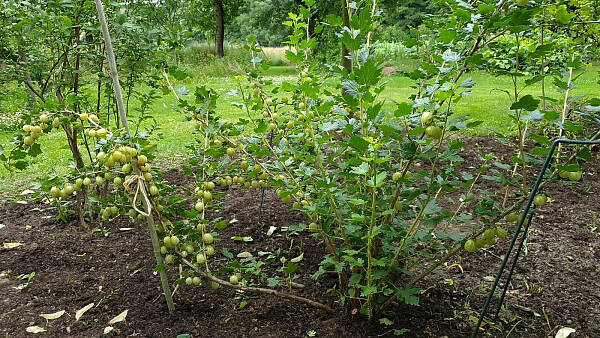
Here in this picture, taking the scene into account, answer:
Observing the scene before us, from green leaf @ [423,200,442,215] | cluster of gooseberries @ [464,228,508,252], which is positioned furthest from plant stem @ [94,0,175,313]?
cluster of gooseberries @ [464,228,508,252]

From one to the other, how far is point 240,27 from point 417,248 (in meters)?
44.9

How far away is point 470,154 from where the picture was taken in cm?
494

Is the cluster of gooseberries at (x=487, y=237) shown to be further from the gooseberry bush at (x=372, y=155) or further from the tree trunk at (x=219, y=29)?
the tree trunk at (x=219, y=29)

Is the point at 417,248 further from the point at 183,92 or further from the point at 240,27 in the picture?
→ the point at 240,27

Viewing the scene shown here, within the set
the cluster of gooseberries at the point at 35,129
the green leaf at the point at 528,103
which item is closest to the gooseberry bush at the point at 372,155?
the green leaf at the point at 528,103

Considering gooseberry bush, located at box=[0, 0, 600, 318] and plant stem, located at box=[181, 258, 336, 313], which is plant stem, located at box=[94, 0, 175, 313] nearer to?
gooseberry bush, located at box=[0, 0, 600, 318]

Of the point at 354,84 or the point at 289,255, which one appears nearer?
the point at 354,84

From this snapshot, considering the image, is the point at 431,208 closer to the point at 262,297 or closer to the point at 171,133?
the point at 262,297

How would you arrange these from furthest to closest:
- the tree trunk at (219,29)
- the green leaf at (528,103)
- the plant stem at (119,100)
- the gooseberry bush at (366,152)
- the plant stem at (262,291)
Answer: the tree trunk at (219,29)
the plant stem at (262,291)
the plant stem at (119,100)
the gooseberry bush at (366,152)
the green leaf at (528,103)

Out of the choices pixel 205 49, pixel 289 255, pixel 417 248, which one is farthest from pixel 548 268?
Answer: pixel 205 49

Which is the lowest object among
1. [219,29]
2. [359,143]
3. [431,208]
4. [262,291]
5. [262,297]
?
[262,297]

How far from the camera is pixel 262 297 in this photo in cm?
242

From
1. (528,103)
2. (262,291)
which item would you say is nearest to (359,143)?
(528,103)

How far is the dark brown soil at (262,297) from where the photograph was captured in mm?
2166
